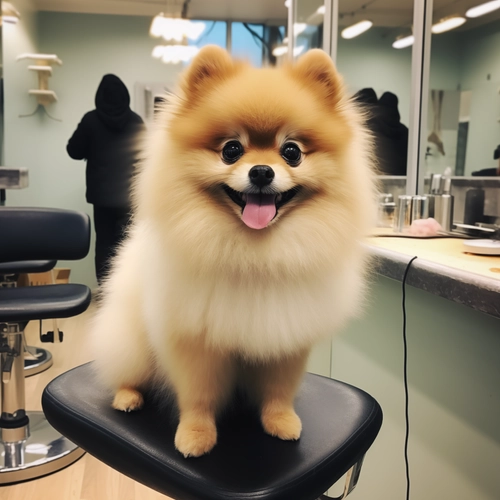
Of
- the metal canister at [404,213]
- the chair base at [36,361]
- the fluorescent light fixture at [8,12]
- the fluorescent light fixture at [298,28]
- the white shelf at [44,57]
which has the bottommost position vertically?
the chair base at [36,361]

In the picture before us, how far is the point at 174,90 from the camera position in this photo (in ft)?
2.66

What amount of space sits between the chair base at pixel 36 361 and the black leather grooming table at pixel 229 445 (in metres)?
2.11

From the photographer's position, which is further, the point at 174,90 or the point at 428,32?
the point at 428,32

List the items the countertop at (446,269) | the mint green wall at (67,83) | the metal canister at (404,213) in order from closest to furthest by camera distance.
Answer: the countertop at (446,269) < the metal canister at (404,213) < the mint green wall at (67,83)

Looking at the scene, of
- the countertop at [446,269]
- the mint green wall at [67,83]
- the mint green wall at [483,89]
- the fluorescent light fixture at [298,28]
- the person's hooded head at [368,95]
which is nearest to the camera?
the countertop at [446,269]

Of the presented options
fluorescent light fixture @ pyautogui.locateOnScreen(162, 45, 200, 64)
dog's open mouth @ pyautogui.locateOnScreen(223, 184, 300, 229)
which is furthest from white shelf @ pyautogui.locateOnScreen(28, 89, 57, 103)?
→ dog's open mouth @ pyautogui.locateOnScreen(223, 184, 300, 229)

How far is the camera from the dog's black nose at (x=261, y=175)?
0.69 m

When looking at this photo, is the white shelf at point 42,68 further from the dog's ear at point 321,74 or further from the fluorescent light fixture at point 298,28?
the dog's ear at point 321,74

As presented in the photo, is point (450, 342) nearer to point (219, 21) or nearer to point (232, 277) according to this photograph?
point (232, 277)

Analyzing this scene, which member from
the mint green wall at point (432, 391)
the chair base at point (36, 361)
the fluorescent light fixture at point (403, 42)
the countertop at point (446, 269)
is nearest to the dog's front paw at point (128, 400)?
the countertop at point (446, 269)

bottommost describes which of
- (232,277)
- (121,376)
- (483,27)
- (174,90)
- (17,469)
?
(17,469)

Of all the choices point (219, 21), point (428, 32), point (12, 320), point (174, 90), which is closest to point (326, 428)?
point (174, 90)

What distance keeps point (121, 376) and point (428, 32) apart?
188cm

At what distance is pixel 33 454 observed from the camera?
204cm
